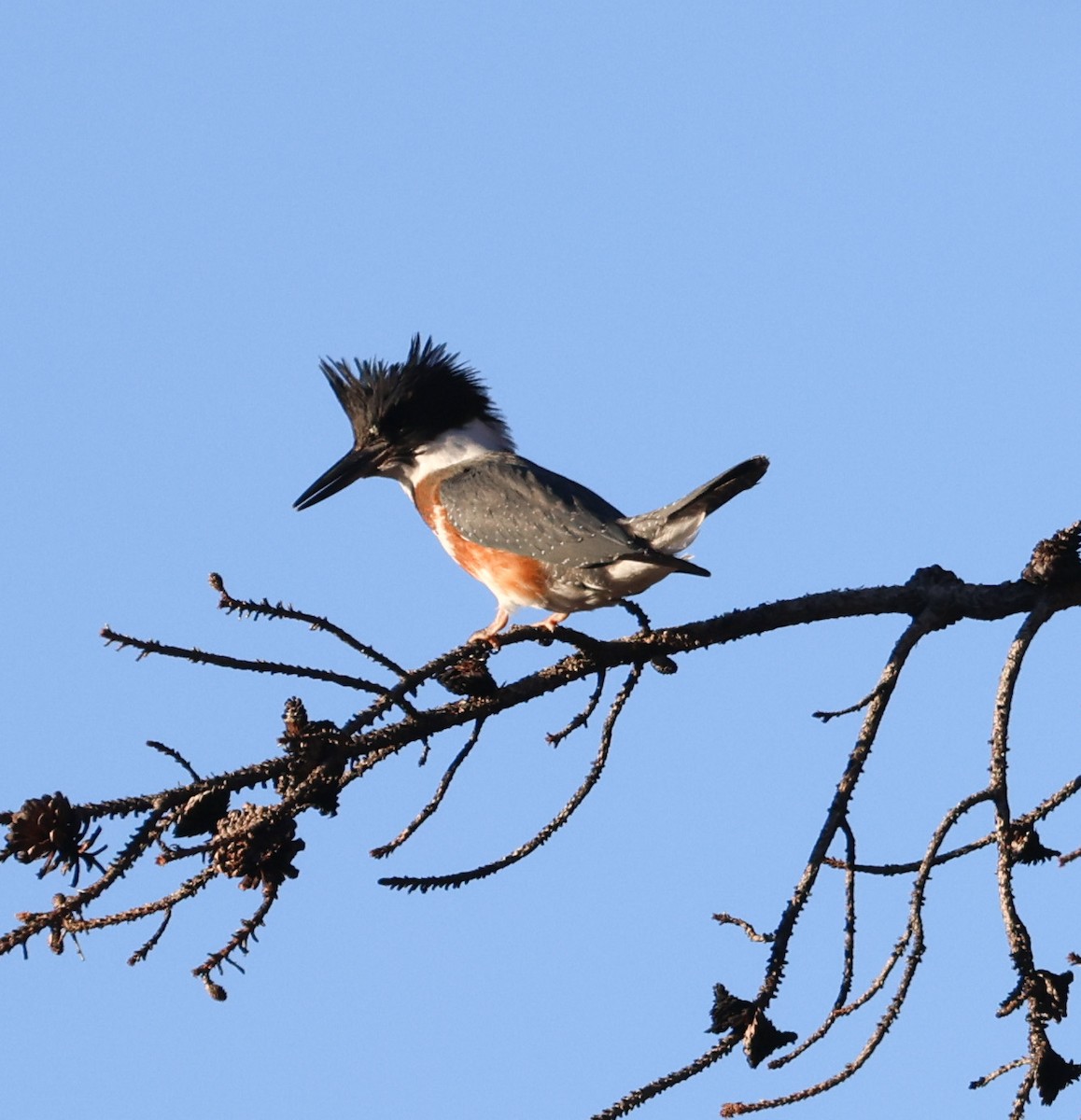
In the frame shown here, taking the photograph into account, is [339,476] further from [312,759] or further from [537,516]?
[312,759]

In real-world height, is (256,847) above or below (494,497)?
below

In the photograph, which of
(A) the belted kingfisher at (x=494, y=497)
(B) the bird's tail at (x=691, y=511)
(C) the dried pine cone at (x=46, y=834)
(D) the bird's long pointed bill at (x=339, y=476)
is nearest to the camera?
(C) the dried pine cone at (x=46, y=834)

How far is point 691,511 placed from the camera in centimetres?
459

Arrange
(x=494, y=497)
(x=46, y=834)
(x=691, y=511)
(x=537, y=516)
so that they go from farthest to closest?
1. (x=494, y=497)
2. (x=537, y=516)
3. (x=691, y=511)
4. (x=46, y=834)

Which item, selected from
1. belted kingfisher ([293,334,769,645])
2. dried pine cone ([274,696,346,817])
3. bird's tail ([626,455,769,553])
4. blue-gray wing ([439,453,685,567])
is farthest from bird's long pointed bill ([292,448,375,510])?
dried pine cone ([274,696,346,817])

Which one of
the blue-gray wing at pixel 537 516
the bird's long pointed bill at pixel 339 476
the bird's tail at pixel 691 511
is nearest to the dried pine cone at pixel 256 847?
the blue-gray wing at pixel 537 516

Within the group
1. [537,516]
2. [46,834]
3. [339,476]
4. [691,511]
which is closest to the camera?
[46,834]

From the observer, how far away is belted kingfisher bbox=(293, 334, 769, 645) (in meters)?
4.65

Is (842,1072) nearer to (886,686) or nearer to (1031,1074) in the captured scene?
(1031,1074)

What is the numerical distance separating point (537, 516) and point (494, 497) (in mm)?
233

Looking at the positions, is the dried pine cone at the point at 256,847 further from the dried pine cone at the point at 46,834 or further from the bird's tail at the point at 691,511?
the bird's tail at the point at 691,511

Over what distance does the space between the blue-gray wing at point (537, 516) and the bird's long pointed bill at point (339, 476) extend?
1.42ft

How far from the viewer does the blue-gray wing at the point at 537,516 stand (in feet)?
15.5

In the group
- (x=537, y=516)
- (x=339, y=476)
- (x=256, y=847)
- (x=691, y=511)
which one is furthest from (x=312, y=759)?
(x=339, y=476)
